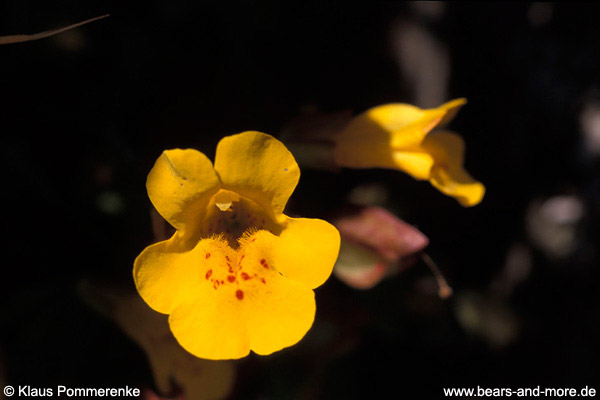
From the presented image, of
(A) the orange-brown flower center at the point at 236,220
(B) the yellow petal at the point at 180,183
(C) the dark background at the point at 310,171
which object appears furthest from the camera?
(C) the dark background at the point at 310,171

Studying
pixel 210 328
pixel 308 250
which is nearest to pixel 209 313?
pixel 210 328

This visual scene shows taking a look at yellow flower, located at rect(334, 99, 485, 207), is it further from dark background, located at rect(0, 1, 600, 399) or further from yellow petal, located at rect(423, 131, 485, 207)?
dark background, located at rect(0, 1, 600, 399)

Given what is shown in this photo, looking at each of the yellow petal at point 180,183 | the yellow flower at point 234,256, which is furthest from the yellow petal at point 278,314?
the yellow petal at point 180,183

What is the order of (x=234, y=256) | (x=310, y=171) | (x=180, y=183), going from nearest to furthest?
(x=180, y=183) → (x=234, y=256) → (x=310, y=171)

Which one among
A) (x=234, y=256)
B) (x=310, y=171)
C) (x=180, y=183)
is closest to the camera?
(x=180, y=183)

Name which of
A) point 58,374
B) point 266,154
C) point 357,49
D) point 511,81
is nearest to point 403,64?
point 357,49

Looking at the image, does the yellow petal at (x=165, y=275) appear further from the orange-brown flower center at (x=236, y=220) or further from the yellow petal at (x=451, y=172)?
the yellow petal at (x=451, y=172)

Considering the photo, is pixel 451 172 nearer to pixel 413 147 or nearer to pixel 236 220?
pixel 413 147
